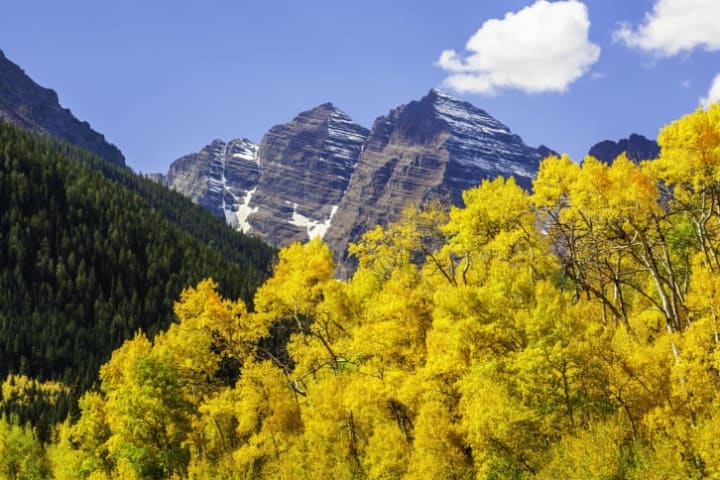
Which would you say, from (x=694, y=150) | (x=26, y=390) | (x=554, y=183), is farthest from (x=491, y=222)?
(x=26, y=390)

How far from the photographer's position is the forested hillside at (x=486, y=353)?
37.7 meters

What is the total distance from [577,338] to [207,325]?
32.1 m

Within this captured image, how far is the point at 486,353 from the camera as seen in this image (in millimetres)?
42781

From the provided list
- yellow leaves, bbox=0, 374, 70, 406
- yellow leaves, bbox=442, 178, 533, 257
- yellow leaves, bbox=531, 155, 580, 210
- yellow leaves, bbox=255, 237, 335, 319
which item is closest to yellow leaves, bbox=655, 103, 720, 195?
yellow leaves, bbox=531, 155, 580, 210

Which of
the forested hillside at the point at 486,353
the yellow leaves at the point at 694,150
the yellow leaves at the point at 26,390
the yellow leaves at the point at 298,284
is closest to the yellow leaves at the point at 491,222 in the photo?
the forested hillside at the point at 486,353

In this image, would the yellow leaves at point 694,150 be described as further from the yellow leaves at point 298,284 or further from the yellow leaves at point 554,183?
the yellow leaves at point 298,284

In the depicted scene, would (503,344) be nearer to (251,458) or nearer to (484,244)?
(484,244)

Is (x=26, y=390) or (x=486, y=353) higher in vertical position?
(x=486, y=353)

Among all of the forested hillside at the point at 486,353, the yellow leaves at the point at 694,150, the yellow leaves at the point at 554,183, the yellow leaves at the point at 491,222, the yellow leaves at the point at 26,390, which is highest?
the yellow leaves at the point at 694,150

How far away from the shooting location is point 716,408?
35219mm

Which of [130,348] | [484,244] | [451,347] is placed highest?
[484,244]

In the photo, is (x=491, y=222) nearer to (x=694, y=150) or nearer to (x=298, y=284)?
(x=694, y=150)

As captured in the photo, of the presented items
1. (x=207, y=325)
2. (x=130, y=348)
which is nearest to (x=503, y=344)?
(x=207, y=325)

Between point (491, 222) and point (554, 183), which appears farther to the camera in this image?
point (491, 222)
